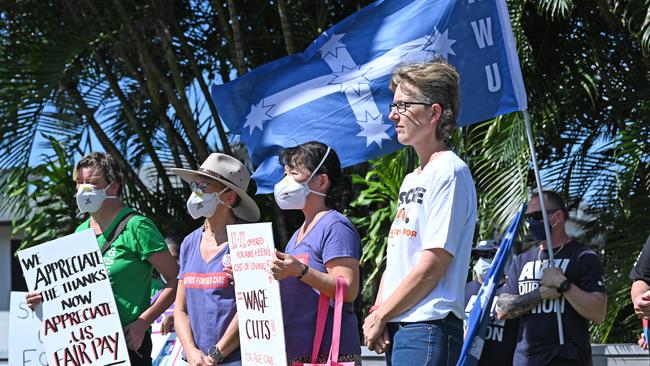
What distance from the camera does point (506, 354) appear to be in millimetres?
6027

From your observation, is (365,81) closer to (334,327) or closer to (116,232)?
(116,232)

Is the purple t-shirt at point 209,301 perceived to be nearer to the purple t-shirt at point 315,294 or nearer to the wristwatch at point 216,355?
the wristwatch at point 216,355

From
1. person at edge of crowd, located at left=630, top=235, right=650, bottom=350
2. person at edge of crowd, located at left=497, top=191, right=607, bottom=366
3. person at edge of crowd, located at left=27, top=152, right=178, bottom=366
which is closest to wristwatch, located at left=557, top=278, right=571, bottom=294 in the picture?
person at edge of crowd, located at left=497, top=191, right=607, bottom=366

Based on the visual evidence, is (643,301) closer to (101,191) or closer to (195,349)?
(195,349)

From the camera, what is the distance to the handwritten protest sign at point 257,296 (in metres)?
4.55

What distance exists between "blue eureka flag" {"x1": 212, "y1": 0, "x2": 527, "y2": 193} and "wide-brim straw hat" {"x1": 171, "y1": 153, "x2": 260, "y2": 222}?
672mm

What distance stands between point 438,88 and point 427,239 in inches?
24.1

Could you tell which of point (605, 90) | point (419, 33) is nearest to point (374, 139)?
point (419, 33)

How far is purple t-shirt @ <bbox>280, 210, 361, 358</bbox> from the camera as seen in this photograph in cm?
456

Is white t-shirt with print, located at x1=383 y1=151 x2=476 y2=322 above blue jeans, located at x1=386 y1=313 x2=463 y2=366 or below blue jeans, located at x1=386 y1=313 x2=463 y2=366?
above

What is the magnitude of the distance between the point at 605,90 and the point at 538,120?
0.79 m

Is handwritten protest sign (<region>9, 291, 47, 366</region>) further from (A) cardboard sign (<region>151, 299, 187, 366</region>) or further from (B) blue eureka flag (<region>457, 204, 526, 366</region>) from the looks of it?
(B) blue eureka flag (<region>457, 204, 526, 366</region>)

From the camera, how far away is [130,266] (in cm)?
546

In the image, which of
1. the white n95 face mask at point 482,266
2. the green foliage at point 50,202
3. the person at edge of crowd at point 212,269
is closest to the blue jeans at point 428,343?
the person at edge of crowd at point 212,269
